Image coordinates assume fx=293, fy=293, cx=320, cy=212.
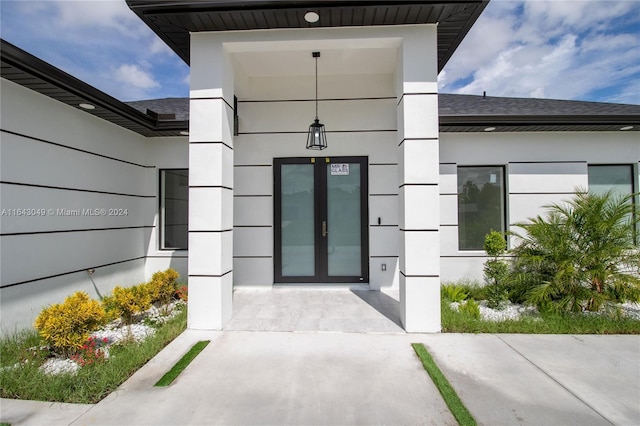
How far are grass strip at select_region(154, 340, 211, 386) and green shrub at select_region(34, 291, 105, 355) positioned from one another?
101cm

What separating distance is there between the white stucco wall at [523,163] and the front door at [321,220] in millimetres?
1539

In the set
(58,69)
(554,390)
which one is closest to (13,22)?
(58,69)

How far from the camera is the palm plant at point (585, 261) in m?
3.85

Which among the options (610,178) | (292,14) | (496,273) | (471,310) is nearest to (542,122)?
(610,178)

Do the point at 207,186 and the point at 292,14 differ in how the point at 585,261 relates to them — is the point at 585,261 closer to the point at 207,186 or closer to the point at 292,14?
the point at 292,14

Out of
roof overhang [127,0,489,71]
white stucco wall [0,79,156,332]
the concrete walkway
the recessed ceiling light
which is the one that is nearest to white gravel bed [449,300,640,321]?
the concrete walkway

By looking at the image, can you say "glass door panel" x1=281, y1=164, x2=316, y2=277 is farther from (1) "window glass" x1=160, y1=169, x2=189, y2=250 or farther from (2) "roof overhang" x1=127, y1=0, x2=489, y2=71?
(2) "roof overhang" x1=127, y1=0, x2=489, y2=71

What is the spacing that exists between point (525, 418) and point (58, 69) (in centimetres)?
547

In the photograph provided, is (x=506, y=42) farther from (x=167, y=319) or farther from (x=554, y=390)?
(x=167, y=319)

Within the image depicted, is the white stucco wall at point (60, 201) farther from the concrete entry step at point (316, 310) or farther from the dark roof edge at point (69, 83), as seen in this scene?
the concrete entry step at point (316, 310)

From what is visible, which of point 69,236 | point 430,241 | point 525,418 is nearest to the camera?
point 525,418

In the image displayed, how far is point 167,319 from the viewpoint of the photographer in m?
3.89

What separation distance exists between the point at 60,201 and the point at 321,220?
12.6 ft

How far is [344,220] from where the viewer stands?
17.7 ft
